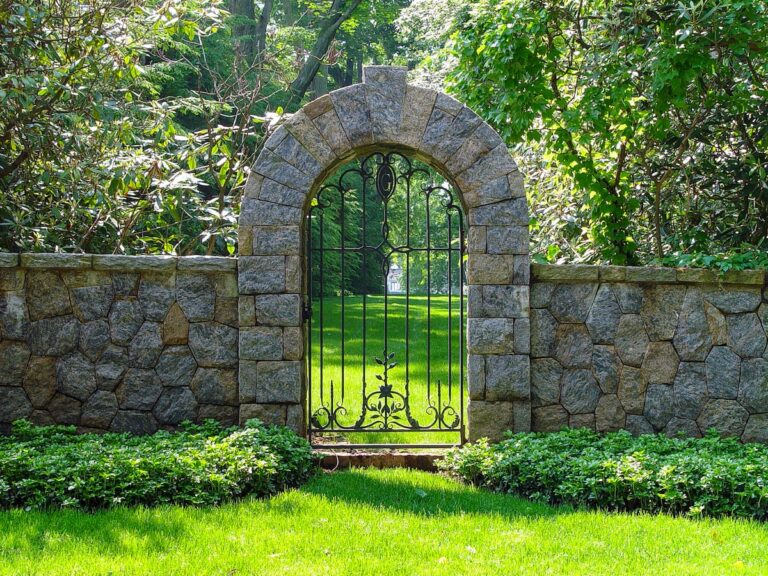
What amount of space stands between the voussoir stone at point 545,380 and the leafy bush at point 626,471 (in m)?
0.30

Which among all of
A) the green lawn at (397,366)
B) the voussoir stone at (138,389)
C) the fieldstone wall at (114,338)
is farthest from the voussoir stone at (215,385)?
the green lawn at (397,366)

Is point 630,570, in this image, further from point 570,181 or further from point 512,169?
point 570,181

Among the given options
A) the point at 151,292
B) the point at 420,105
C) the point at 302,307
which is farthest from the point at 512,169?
the point at 151,292

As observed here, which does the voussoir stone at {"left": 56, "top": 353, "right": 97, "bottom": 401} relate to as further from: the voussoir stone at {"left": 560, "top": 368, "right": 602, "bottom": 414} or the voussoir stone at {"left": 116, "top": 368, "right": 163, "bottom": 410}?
the voussoir stone at {"left": 560, "top": 368, "right": 602, "bottom": 414}

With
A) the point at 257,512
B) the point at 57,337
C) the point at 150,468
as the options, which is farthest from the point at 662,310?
the point at 57,337

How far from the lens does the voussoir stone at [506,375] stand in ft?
18.9

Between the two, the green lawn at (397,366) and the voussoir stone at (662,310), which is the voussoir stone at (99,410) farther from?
the voussoir stone at (662,310)

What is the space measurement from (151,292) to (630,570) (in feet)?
12.4

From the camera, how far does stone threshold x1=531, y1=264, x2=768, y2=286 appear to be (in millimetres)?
5820

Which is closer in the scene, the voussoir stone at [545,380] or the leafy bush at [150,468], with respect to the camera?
the leafy bush at [150,468]

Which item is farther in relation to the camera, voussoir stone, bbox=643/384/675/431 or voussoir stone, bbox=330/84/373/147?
voussoir stone, bbox=643/384/675/431

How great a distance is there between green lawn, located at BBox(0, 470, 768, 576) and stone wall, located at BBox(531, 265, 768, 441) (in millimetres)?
1304

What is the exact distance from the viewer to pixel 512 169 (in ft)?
18.9

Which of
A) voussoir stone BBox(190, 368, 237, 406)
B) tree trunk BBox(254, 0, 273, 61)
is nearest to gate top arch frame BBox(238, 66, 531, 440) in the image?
voussoir stone BBox(190, 368, 237, 406)
